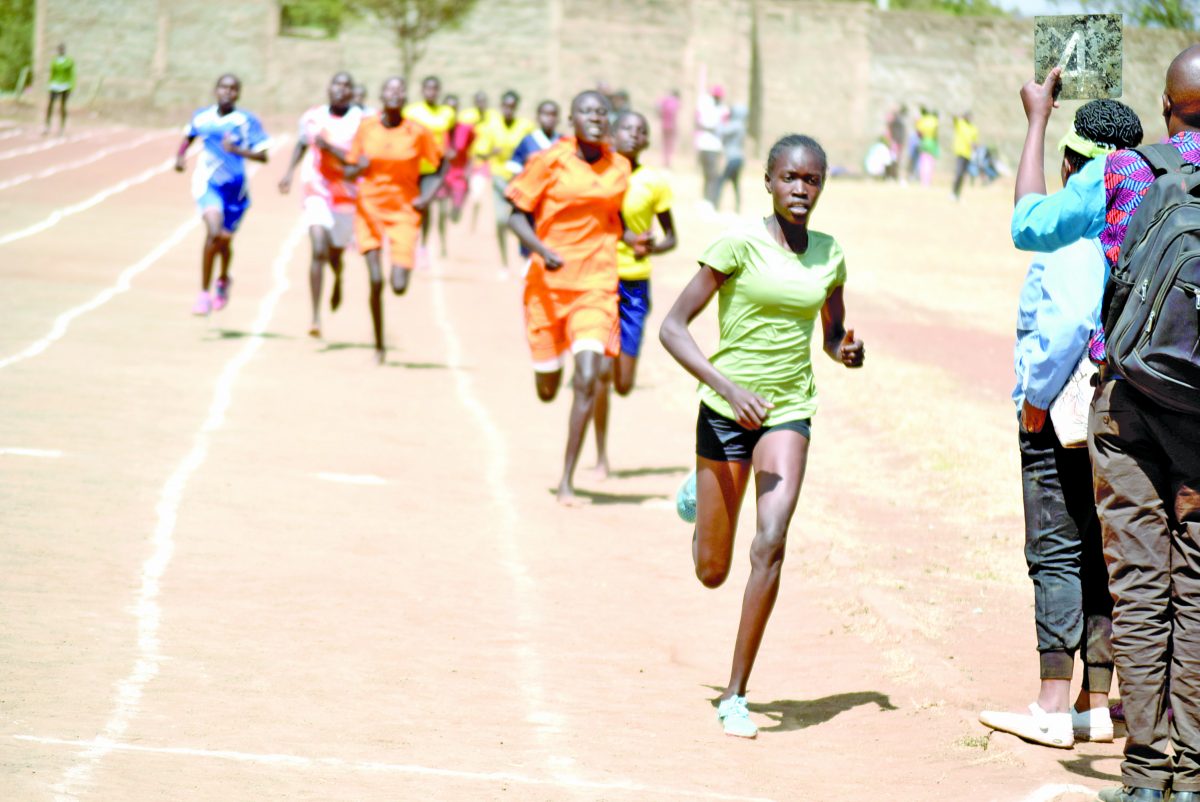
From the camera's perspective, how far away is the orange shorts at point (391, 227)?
1462 centimetres

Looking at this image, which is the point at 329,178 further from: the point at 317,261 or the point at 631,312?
the point at 631,312

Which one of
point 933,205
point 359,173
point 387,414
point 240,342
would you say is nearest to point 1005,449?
point 387,414

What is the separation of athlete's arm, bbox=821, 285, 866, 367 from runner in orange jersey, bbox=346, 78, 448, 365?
26.9 feet

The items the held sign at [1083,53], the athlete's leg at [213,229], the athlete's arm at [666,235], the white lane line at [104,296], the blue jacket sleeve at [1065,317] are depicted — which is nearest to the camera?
the held sign at [1083,53]

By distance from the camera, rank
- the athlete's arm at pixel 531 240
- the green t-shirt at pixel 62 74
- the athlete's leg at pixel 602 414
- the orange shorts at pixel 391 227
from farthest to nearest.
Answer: the green t-shirt at pixel 62 74, the orange shorts at pixel 391 227, the athlete's leg at pixel 602 414, the athlete's arm at pixel 531 240

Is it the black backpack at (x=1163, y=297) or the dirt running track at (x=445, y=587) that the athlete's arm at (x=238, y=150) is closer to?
the dirt running track at (x=445, y=587)

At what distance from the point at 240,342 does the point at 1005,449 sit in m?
6.97

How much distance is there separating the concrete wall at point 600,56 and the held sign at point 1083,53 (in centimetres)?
4556

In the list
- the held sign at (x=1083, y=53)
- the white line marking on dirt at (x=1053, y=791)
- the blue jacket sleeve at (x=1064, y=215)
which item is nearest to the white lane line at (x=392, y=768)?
the white line marking on dirt at (x=1053, y=791)

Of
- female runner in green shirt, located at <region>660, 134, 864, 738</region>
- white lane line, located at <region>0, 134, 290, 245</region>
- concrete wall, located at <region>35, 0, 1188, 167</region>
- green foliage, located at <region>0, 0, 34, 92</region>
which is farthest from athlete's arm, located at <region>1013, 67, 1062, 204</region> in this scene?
green foliage, located at <region>0, 0, 34, 92</region>

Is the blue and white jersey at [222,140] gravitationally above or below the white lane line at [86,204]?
above

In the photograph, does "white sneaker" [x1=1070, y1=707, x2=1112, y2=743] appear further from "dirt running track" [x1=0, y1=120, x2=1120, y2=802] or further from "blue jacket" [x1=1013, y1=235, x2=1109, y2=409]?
"blue jacket" [x1=1013, y1=235, x2=1109, y2=409]

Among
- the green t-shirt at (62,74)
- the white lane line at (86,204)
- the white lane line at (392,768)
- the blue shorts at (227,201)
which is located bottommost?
the white lane line at (86,204)

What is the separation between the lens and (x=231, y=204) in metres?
16.1
